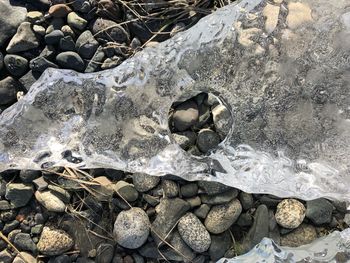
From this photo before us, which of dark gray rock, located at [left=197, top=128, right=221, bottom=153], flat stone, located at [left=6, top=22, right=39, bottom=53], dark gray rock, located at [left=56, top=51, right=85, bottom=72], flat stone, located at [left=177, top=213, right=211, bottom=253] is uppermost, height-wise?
flat stone, located at [left=6, top=22, right=39, bottom=53]

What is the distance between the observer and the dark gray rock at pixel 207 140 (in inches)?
103

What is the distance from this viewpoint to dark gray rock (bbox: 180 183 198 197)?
101 inches

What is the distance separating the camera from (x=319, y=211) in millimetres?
2561

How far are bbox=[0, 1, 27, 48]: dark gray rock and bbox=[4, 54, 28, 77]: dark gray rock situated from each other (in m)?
0.09

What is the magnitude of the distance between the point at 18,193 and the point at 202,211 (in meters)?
0.94

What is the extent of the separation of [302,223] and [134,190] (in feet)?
2.85

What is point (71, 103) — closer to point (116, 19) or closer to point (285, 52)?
point (116, 19)

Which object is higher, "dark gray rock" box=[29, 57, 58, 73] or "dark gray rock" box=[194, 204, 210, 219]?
"dark gray rock" box=[29, 57, 58, 73]

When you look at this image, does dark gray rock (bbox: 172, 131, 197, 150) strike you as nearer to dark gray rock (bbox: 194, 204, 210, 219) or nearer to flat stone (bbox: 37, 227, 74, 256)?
dark gray rock (bbox: 194, 204, 210, 219)

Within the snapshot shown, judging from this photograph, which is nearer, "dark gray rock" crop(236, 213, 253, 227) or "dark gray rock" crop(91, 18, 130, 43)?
"dark gray rock" crop(236, 213, 253, 227)

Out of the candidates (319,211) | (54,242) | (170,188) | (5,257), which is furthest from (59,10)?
(319,211)

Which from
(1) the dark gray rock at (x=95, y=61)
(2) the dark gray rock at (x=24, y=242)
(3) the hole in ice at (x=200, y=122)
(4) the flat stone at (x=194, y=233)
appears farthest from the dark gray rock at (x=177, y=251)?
(1) the dark gray rock at (x=95, y=61)

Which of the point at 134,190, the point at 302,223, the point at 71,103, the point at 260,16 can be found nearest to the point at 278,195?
the point at 302,223

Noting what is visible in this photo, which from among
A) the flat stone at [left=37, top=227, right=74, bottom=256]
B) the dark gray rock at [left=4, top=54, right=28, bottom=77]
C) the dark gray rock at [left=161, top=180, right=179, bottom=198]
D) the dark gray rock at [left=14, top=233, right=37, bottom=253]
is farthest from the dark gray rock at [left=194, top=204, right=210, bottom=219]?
the dark gray rock at [left=4, top=54, right=28, bottom=77]
